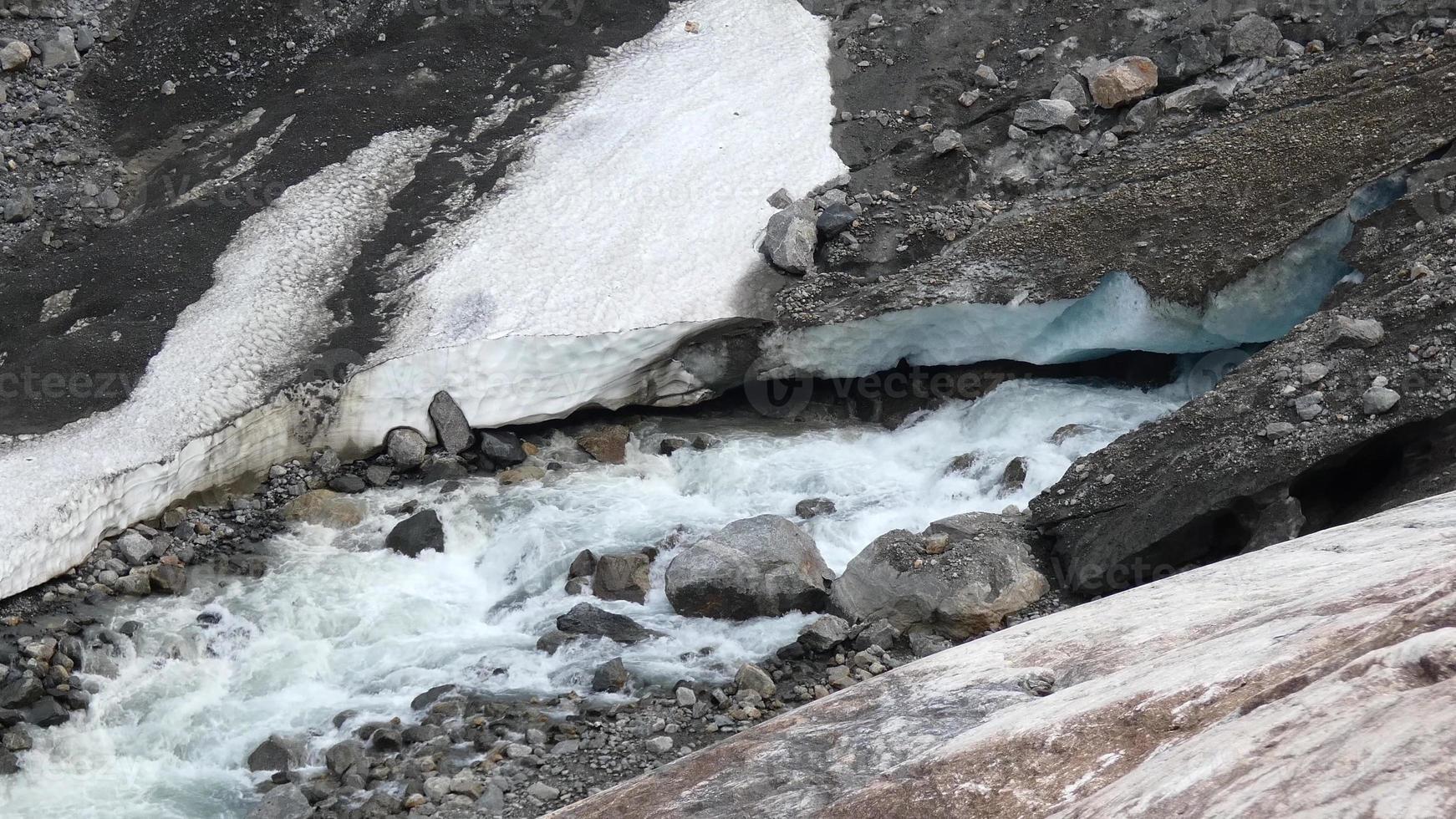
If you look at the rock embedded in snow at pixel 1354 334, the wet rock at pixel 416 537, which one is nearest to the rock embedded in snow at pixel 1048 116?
the rock embedded in snow at pixel 1354 334

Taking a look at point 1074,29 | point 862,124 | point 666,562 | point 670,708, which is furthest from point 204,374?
point 1074,29

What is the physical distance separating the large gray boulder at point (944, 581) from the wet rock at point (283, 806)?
392 cm

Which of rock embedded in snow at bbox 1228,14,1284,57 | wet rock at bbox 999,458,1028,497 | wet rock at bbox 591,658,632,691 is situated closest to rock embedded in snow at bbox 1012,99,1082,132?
rock embedded in snow at bbox 1228,14,1284,57

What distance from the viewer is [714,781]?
16.3ft

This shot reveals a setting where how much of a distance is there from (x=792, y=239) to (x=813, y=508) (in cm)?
301

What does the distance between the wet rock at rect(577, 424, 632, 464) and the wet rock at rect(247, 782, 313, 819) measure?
4397 mm

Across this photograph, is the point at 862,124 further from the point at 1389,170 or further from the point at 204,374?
the point at 204,374

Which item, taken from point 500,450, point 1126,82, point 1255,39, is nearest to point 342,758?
point 500,450

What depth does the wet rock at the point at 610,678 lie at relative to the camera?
859 centimetres

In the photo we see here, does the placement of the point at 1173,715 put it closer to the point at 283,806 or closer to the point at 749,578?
the point at 749,578

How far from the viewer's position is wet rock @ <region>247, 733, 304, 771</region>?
7.97 metres

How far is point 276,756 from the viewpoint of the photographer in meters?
7.98

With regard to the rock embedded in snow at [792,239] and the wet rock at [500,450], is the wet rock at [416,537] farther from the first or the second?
the rock embedded in snow at [792,239]

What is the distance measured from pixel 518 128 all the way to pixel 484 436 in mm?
4382
